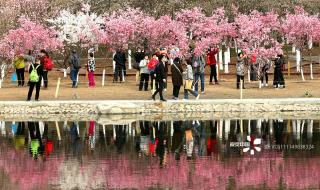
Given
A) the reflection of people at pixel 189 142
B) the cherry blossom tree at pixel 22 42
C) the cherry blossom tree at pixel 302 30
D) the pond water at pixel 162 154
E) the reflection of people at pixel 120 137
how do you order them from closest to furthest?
the pond water at pixel 162 154 → the reflection of people at pixel 189 142 → the reflection of people at pixel 120 137 → the cherry blossom tree at pixel 22 42 → the cherry blossom tree at pixel 302 30

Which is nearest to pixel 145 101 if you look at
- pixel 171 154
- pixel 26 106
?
pixel 26 106

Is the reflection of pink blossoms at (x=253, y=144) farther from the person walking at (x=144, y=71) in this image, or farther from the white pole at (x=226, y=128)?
the person walking at (x=144, y=71)

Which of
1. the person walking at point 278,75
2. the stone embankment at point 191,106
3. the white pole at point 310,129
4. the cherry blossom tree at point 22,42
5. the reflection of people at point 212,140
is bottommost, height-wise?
the white pole at point 310,129

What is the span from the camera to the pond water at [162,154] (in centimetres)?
1791

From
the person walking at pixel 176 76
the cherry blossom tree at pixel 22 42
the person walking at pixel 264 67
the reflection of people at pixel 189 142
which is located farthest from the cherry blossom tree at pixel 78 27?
the reflection of people at pixel 189 142

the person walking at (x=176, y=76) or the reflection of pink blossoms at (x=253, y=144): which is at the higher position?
the person walking at (x=176, y=76)

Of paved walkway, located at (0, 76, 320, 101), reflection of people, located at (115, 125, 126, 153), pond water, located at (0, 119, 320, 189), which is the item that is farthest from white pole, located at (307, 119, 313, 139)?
paved walkway, located at (0, 76, 320, 101)

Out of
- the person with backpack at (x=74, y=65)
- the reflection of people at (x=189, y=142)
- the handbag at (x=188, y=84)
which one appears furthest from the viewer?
the person with backpack at (x=74, y=65)

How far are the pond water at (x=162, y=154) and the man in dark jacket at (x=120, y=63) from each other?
13.4 m

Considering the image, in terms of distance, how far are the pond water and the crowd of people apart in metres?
3.92

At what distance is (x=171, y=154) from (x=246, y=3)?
38.8 m

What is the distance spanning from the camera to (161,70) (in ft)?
108

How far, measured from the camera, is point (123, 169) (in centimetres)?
1944

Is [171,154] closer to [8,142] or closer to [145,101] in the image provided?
[8,142]
